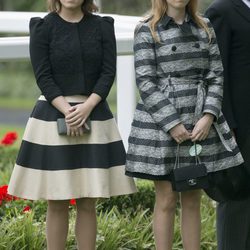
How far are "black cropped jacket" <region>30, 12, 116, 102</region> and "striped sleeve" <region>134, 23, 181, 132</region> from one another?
0.16 m

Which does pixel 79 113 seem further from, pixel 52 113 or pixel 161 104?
pixel 161 104

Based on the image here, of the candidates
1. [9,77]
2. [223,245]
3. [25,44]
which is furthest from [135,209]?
[9,77]

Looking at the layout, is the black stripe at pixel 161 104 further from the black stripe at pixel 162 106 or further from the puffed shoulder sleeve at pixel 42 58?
the puffed shoulder sleeve at pixel 42 58

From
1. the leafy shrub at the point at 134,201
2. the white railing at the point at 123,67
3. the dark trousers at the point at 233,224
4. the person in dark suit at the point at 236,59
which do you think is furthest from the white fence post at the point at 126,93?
the person in dark suit at the point at 236,59

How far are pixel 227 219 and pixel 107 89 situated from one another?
1052mm

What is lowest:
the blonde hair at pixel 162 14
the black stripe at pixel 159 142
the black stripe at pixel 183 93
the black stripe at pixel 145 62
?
the black stripe at pixel 159 142

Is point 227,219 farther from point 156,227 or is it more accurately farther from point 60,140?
point 60,140

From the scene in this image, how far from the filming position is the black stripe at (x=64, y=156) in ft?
17.3

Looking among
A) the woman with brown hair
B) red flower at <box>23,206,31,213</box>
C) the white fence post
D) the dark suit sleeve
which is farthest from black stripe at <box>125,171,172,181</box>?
the white fence post

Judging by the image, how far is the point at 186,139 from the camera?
5.28 meters

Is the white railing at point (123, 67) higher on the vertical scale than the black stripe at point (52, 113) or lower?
higher

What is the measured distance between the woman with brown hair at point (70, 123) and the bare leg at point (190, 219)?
295mm

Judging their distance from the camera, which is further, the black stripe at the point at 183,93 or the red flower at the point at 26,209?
the red flower at the point at 26,209

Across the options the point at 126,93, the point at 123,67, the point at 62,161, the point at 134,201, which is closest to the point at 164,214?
the point at 62,161
